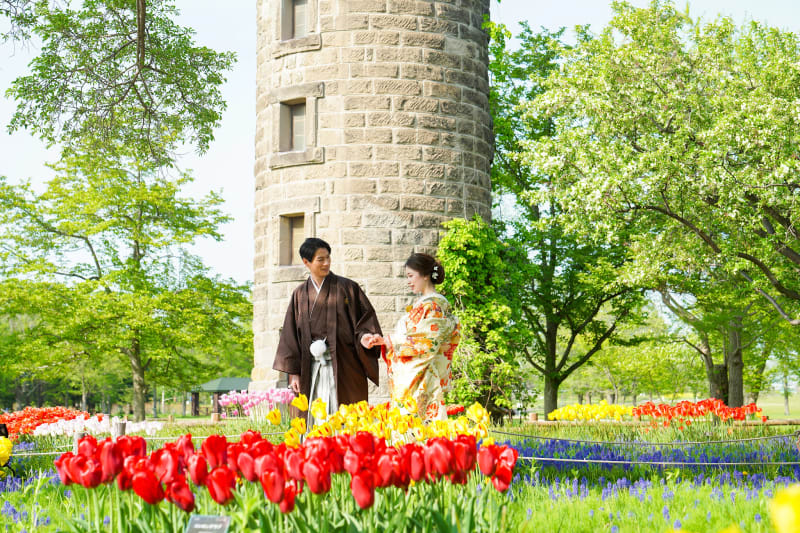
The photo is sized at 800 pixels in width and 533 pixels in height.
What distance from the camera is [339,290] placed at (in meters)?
6.61

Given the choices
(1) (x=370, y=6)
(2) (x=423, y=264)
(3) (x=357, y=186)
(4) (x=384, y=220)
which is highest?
(1) (x=370, y=6)

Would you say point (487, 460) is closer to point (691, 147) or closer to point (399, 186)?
point (399, 186)

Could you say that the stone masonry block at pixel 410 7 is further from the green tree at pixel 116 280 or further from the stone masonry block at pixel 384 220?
the green tree at pixel 116 280

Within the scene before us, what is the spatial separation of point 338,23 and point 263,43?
1.74 metres

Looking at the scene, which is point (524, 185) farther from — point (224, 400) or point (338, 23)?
point (224, 400)

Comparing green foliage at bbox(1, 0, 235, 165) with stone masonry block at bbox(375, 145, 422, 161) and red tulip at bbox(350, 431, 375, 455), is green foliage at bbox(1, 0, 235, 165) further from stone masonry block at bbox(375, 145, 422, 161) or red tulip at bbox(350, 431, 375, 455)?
red tulip at bbox(350, 431, 375, 455)

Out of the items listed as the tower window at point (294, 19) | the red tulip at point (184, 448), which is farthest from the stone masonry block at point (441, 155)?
the red tulip at point (184, 448)

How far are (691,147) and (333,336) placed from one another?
39.3 ft

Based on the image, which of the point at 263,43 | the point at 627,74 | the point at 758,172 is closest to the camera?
the point at 263,43

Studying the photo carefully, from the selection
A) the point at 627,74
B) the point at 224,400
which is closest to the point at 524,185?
the point at 627,74

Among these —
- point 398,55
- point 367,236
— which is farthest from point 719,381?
point 398,55

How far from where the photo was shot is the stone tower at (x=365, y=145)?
12.5 m

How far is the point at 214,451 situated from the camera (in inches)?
116

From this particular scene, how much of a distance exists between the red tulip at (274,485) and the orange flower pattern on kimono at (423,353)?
3.61m
